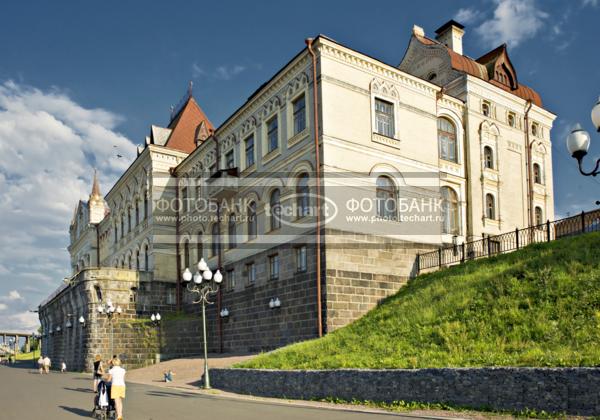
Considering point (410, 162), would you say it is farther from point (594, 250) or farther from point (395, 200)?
point (594, 250)

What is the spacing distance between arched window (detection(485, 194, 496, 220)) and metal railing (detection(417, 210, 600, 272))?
55.3 inches

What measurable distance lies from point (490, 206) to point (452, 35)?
1084 cm

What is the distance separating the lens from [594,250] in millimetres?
17547

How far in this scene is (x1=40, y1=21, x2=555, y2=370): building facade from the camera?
78.6 ft

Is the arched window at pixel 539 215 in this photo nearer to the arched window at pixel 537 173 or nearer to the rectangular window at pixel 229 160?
the arched window at pixel 537 173

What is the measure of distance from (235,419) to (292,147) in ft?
49.3

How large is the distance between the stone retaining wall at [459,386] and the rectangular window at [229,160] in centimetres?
1598

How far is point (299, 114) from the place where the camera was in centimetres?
2577

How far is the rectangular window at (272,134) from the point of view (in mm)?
27584

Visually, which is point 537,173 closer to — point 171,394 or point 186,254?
point 186,254

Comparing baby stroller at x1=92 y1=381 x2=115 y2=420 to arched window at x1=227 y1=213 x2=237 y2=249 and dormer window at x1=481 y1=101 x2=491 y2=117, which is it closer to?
arched window at x1=227 y1=213 x2=237 y2=249

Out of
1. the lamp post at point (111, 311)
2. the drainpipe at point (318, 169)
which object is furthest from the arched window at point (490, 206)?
the lamp post at point (111, 311)

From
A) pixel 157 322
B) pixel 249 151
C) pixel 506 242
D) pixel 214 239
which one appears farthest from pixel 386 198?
pixel 157 322

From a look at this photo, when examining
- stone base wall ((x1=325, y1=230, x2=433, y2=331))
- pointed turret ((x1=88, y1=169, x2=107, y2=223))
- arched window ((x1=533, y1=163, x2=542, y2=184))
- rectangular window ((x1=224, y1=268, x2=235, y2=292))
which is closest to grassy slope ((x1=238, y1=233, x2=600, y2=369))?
stone base wall ((x1=325, y1=230, x2=433, y2=331))
